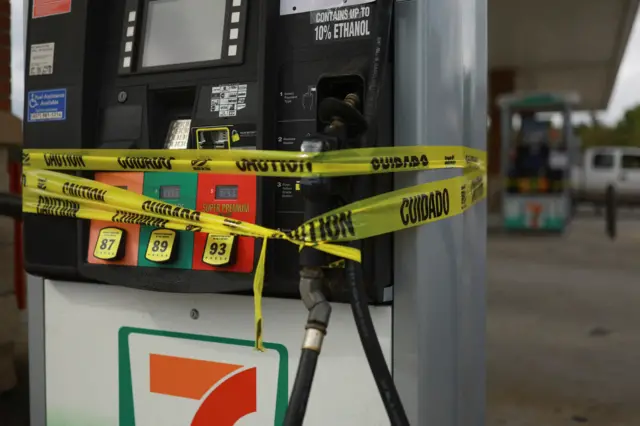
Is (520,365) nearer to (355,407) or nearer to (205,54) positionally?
(355,407)

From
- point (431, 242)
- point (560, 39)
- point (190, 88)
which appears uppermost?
point (560, 39)

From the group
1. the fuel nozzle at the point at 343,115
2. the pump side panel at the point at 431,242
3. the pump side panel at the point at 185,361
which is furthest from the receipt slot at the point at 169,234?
the pump side panel at the point at 431,242

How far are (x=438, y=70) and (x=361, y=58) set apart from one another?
196mm

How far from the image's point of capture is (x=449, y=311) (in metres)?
1.70

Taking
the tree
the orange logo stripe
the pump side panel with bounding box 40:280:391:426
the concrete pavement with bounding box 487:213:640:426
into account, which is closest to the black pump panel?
the pump side panel with bounding box 40:280:391:426

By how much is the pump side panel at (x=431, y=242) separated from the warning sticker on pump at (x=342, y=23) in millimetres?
82

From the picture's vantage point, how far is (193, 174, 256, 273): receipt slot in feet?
5.41

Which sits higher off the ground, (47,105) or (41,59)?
(41,59)

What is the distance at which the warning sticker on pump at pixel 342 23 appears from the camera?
1562mm

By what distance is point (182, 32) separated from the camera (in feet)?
5.96

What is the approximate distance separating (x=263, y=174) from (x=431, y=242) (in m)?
0.43

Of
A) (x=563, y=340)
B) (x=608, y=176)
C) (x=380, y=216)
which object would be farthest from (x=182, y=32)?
(x=608, y=176)

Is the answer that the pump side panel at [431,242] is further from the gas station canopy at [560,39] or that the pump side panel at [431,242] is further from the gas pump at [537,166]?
the gas station canopy at [560,39]

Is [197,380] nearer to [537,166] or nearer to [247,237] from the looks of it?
[247,237]
